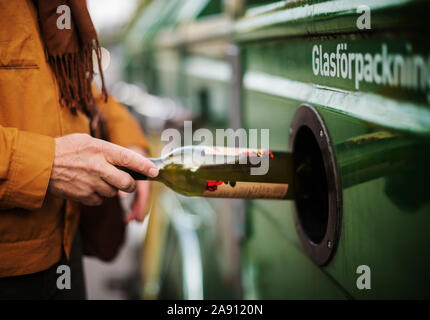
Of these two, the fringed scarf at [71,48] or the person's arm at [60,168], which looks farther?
the fringed scarf at [71,48]

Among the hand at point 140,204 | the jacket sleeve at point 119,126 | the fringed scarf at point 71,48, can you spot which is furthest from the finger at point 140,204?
the fringed scarf at point 71,48

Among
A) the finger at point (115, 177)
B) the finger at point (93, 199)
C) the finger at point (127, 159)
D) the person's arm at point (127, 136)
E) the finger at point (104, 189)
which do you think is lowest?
the finger at point (93, 199)

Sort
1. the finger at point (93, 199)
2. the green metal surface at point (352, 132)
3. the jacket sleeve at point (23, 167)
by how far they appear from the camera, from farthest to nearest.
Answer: the finger at point (93, 199), the jacket sleeve at point (23, 167), the green metal surface at point (352, 132)

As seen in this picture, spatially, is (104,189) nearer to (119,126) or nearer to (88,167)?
(88,167)

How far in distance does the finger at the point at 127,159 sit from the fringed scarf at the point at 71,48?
0.70ft

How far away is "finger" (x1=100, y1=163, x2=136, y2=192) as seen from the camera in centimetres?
101

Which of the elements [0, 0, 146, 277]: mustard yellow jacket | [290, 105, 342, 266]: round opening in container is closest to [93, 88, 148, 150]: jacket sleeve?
[0, 0, 146, 277]: mustard yellow jacket

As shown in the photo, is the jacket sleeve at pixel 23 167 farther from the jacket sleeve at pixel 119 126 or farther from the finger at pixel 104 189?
the jacket sleeve at pixel 119 126

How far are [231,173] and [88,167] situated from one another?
312 millimetres

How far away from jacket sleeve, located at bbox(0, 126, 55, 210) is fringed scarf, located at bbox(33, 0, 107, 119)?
8.1 inches

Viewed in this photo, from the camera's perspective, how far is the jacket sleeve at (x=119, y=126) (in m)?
1.51

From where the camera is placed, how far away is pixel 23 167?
94 cm

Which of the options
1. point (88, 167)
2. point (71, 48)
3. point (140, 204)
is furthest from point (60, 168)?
point (140, 204)

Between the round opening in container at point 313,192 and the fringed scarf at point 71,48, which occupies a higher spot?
the fringed scarf at point 71,48
